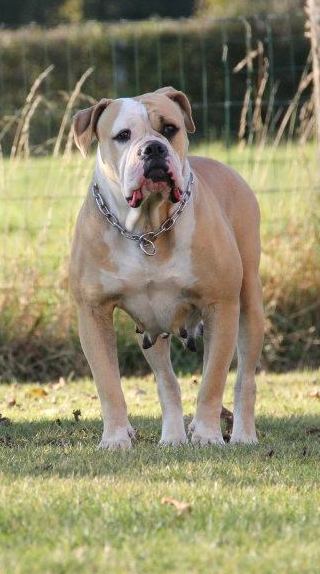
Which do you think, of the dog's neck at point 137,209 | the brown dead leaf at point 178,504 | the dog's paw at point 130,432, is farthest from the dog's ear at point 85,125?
the brown dead leaf at point 178,504

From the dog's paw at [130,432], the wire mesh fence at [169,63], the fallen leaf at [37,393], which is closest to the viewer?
the dog's paw at [130,432]

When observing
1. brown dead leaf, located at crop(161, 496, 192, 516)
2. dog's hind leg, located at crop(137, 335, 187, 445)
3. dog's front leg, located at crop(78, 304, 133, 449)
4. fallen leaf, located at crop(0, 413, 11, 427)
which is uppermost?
brown dead leaf, located at crop(161, 496, 192, 516)

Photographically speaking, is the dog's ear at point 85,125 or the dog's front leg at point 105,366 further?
the dog's ear at point 85,125

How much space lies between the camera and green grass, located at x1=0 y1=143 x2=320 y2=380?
9.03 m

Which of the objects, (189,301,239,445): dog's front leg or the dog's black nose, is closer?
the dog's black nose

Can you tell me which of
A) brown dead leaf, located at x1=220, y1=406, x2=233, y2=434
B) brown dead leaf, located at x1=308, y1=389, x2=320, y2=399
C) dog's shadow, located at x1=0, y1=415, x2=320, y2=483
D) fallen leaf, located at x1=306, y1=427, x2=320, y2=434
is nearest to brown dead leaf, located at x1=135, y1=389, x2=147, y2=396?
brown dead leaf, located at x1=308, y1=389, x2=320, y2=399

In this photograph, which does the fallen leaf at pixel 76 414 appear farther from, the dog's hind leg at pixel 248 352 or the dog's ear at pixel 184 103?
the dog's ear at pixel 184 103

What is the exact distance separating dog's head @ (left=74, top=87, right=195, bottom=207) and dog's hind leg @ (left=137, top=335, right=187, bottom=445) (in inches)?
35.8

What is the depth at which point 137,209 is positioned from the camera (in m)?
5.59

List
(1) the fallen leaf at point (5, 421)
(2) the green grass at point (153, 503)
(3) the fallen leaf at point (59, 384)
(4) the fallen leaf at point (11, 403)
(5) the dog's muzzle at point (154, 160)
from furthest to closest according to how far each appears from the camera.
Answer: (3) the fallen leaf at point (59, 384), (4) the fallen leaf at point (11, 403), (1) the fallen leaf at point (5, 421), (5) the dog's muzzle at point (154, 160), (2) the green grass at point (153, 503)

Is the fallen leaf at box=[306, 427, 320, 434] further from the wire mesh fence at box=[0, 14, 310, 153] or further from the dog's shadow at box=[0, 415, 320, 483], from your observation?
the wire mesh fence at box=[0, 14, 310, 153]

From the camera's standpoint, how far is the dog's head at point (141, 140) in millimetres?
5402

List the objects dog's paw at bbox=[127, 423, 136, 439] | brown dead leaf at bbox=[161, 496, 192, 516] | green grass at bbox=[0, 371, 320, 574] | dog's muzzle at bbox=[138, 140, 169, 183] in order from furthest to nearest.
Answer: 1. dog's paw at bbox=[127, 423, 136, 439]
2. dog's muzzle at bbox=[138, 140, 169, 183]
3. brown dead leaf at bbox=[161, 496, 192, 516]
4. green grass at bbox=[0, 371, 320, 574]

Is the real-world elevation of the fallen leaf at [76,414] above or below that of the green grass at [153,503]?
below
